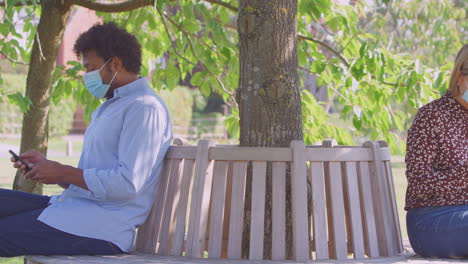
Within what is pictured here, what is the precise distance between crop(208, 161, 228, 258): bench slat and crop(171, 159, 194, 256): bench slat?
13 centimetres

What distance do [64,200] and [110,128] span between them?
0.38 m

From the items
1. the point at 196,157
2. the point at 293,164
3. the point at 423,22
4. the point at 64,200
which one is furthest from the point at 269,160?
the point at 423,22

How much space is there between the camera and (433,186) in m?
3.02

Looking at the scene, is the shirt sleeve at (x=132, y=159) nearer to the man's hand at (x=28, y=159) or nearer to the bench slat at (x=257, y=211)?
the man's hand at (x=28, y=159)

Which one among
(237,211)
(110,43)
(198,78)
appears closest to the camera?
(237,211)

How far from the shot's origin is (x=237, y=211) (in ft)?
9.59

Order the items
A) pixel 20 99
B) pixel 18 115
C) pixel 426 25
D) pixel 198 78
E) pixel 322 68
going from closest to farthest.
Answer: pixel 20 99 < pixel 322 68 < pixel 198 78 < pixel 426 25 < pixel 18 115

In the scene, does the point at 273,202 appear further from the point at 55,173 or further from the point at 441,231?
the point at 55,173

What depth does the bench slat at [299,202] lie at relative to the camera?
286 centimetres

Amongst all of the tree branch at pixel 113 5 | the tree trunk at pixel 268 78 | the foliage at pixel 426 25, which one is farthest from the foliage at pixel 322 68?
the foliage at pixel 426 25

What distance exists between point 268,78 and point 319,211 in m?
0.69

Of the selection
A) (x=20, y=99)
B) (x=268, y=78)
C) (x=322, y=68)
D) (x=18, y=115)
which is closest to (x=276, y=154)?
(x=268, y=78)

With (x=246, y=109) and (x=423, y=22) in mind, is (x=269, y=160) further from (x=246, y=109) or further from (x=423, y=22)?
(x=423, y=22)

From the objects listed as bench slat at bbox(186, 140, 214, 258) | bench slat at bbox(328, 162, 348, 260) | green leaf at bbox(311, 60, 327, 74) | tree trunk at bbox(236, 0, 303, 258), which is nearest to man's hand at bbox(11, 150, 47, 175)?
bench slat at bbox(186, 140, 214, 258)
